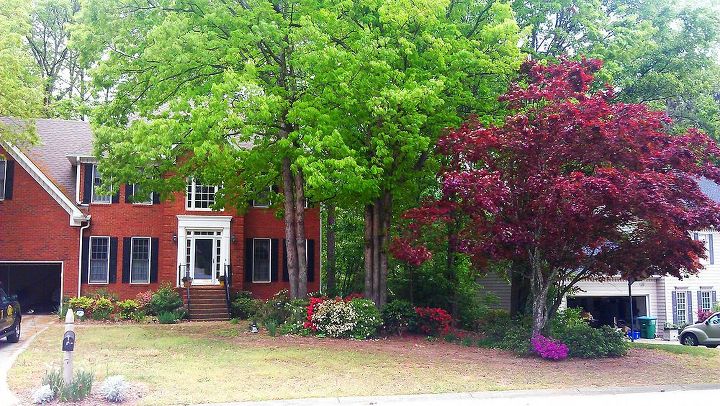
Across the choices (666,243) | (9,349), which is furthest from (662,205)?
(9,349)

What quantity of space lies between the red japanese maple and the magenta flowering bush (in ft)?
2.91

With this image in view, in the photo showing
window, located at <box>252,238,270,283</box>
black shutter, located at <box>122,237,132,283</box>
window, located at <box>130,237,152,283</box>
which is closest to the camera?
black shutter, located at <box>122,237,132,283</box>

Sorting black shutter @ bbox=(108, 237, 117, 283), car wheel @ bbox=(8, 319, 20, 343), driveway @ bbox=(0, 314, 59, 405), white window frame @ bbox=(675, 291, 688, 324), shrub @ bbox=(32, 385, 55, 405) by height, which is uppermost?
black shutter @ bbox=(108, 237, 117, 283)

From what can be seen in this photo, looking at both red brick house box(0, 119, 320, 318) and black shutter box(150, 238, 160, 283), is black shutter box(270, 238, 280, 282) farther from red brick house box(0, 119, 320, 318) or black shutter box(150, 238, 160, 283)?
black shutter box(150, 238, 160, 283)

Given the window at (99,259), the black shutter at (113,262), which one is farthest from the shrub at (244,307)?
the window at (99,259)

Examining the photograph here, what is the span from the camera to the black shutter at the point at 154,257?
87.6 ft

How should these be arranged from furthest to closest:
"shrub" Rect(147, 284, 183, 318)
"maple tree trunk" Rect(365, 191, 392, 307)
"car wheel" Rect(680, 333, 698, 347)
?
"car wheel" Rect(680, 333, 698, 347) < "shrub" Rect(147, 284, 183, 318) < "maple tree trunk" Rect(365, 191, 392, 307)

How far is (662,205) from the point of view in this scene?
1307 cm

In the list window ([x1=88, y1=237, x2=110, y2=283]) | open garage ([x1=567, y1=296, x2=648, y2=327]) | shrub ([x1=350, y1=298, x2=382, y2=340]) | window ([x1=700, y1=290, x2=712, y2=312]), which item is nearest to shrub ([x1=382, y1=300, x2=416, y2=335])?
shrub ([x1=350, y1=298, x2=382, y2=340])

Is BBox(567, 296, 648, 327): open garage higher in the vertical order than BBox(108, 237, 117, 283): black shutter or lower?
lower

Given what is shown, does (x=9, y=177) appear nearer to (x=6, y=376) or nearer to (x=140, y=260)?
(x=140, y=260)

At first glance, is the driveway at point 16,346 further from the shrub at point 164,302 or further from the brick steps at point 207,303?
the brick steps at point 207,303

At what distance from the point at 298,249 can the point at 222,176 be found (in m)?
3.58

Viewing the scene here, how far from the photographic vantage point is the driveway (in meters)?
10.3
